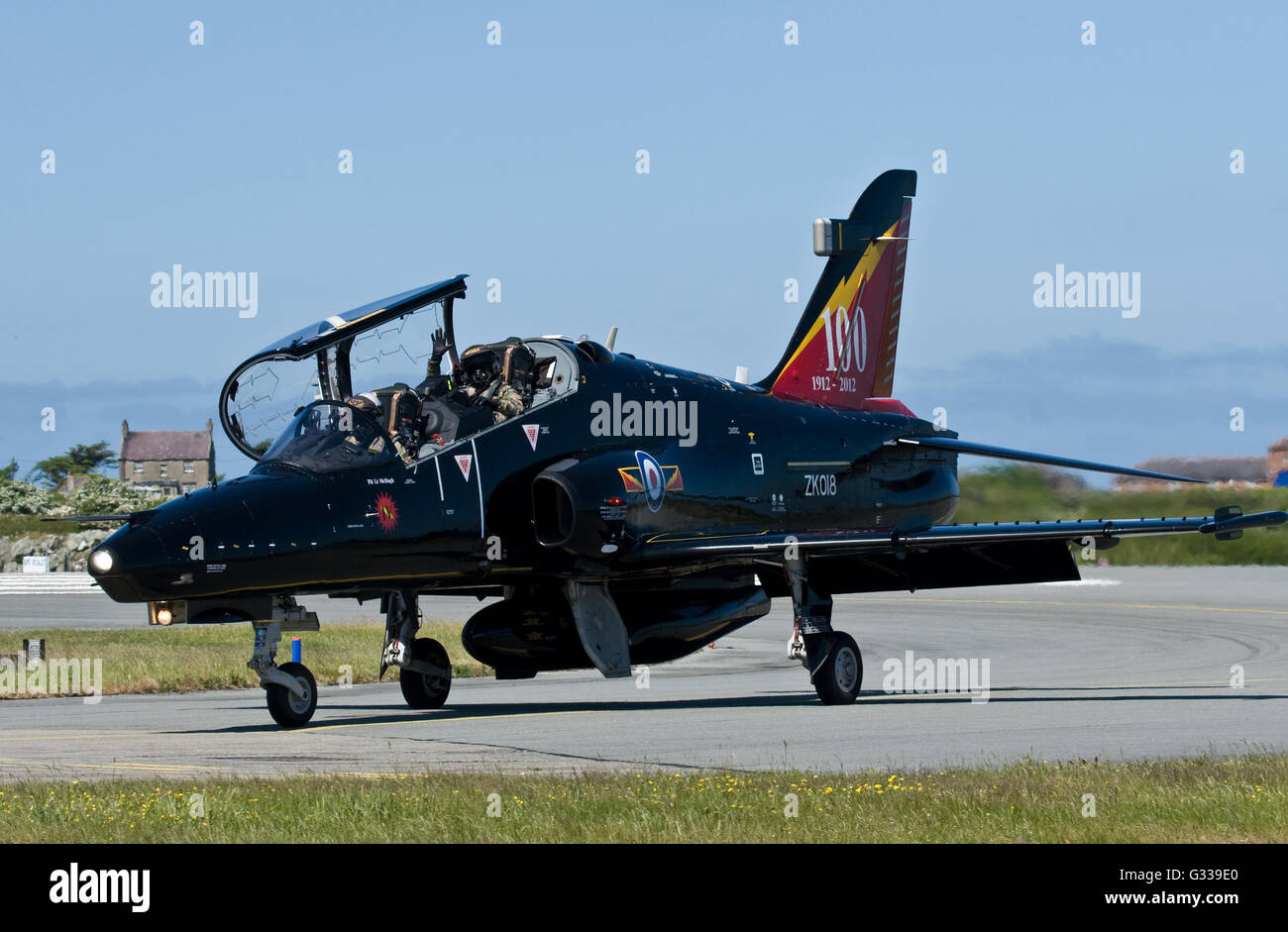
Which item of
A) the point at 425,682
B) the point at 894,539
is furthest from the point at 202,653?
the point at 894,539

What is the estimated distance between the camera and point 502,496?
18.3 m

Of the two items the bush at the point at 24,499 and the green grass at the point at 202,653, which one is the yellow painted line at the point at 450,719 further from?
the bush at the point at 24,499

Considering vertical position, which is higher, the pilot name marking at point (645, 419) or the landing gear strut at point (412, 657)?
the pilot name marking at point (645, 419)

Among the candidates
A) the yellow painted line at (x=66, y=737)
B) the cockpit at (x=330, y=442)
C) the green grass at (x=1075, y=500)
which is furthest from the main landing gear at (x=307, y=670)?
the green grass at (x=1075, y=500)

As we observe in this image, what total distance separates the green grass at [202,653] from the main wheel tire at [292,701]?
844cm

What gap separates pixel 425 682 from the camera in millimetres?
19953

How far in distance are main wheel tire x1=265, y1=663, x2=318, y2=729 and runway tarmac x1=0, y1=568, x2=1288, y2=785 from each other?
0.26 metres

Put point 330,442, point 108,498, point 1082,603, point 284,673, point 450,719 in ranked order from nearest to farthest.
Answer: point 284,673, point 330,442, point 450,719, point 1082,603, point 108,498

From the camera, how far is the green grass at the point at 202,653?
2556 cm

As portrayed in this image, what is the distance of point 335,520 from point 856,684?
7.00m

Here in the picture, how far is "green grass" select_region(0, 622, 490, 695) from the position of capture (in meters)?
25.6

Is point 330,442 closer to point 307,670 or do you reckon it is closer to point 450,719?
point 307,670

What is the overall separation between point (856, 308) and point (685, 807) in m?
15.2
